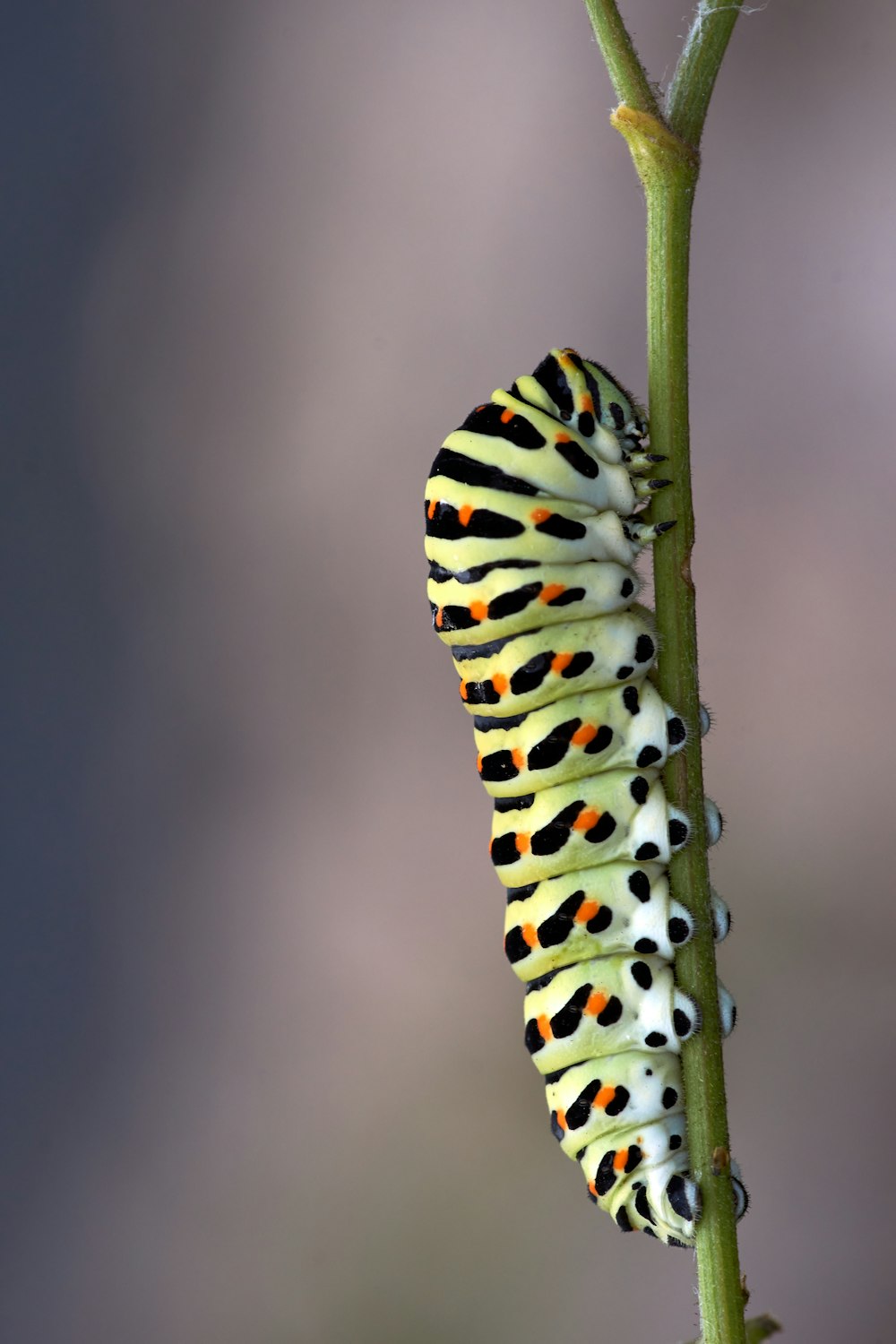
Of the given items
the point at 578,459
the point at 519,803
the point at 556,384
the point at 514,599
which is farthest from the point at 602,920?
the point at 556,384

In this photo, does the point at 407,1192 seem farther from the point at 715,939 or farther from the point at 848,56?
the point at 848,56

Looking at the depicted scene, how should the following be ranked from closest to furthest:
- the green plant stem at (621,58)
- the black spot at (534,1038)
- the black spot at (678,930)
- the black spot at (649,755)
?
the green plant stem at (621,58) < the black spot at (678,930) < the black spot at (649,755) < the black spot at (534,1038)

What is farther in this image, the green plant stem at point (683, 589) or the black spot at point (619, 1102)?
the black spot at point (619, 1102)

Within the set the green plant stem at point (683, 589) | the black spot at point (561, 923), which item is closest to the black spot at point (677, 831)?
the green plant stem at point (683, 589)

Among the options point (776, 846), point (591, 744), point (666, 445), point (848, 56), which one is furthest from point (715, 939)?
point (848, 56)

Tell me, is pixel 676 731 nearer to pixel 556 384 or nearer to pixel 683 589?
pixel 683 589

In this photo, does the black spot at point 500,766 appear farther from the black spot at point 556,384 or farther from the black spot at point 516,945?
the black spot at point 556,384
